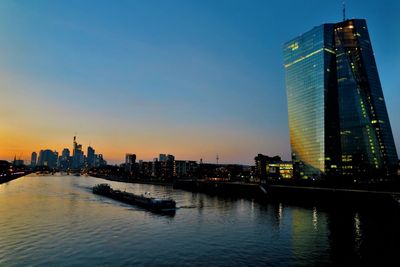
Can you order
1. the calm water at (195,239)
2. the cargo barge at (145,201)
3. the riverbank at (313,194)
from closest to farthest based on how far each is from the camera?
the calm water at (195,239) → the cargo barge at (145,201) → the riverbank at (313,194)

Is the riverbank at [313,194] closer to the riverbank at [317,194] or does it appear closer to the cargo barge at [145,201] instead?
the riverbank at [317,194]

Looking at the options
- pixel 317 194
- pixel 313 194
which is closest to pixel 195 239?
pixel 317 194

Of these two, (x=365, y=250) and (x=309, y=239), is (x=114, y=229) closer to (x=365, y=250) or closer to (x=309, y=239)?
(x=309, y=239)

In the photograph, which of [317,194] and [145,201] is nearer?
[145,201]

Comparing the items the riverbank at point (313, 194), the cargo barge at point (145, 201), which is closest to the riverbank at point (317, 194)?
the riverbank at point (313, 194)

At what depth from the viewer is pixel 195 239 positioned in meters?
60.1

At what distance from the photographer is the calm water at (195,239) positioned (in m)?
46.2

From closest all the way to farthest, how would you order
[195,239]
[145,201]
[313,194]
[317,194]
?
[195,239], [145,201], [317,194], [313,194]

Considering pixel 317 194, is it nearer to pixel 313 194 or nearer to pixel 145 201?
pixel 313 194

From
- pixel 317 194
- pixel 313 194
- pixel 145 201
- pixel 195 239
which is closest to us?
pixel 195 239

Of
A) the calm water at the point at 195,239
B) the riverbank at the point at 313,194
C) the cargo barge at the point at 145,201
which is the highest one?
the riverbank at the point at 313,194

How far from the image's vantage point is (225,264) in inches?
1745

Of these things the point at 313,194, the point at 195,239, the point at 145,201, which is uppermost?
the point at 313,194

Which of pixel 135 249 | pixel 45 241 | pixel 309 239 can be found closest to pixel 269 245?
pixel 309 239
